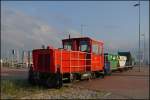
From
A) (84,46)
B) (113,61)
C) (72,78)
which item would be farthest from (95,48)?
(113,61)

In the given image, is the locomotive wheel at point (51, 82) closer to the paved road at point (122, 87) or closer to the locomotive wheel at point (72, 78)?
the locomotive wheel at point (72, 78)

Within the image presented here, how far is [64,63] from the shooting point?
1884 cm

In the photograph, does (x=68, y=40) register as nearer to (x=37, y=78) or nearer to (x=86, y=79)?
(x=86, y=79)

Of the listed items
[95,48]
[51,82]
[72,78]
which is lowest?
[51,82]

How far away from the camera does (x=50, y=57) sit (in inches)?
717

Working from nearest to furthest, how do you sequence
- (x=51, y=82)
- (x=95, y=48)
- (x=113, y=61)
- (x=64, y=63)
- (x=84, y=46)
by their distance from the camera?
(x=51, y=82) < (x=64, y=63) < (x=84, y=46) < (x=95, y=48) < (x=113, y=61)

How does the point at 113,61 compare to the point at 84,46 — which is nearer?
the point at 84,46

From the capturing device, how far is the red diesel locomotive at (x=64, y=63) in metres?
18.1

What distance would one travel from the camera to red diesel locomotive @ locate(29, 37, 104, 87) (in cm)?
1806

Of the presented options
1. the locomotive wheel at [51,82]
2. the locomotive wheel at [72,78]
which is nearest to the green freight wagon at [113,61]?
the locomotive wheel at [72,78]

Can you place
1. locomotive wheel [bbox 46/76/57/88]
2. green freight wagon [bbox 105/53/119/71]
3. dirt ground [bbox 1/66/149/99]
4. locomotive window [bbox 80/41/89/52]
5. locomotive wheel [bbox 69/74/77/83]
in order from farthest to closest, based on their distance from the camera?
green freight wagon [bbox 105/53/119/71]
locomotive window [bbox 80/41/89/52]
locomotive wheel [bbox 69/74/77/83]
locomotive wheel [bbox 46/76/57/88]
dirt ground [bbox 1/66/149/99]

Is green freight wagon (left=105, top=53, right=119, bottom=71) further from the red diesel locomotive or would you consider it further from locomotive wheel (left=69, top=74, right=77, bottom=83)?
locomotive wheel (left=69, top=74, right=77, bottom=83)

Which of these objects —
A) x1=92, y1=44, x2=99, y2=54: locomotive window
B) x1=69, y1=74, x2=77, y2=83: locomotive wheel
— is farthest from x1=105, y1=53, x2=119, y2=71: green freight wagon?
x1=69, y1=74, x2=77, y2=83: locomotive wheel

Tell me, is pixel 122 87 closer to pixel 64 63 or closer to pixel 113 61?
pixel 64 63
